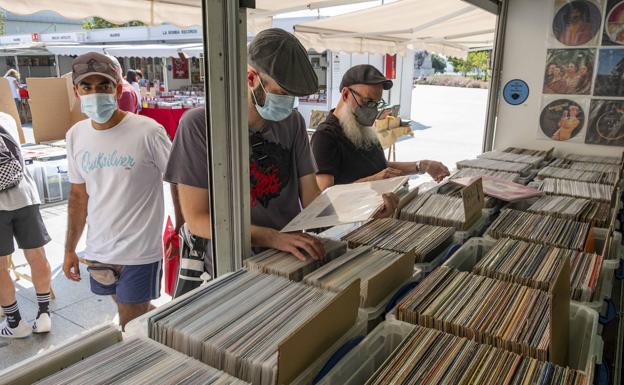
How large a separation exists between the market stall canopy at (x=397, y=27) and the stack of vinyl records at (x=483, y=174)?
2739mm

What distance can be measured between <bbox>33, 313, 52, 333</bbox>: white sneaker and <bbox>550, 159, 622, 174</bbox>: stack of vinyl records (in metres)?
3.77

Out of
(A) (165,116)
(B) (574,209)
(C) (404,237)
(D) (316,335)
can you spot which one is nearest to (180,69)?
(A) (165,116)

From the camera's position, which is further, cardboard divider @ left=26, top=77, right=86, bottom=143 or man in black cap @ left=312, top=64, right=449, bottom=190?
cardboard divider @ left=26, top=77, right=86, bottom=143

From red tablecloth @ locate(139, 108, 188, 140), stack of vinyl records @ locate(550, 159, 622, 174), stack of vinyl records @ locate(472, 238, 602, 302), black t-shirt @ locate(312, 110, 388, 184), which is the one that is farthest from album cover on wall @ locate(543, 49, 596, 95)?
red tablecloth @ locate(139, 108, 188, 140)

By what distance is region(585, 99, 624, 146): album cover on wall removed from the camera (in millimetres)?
3447

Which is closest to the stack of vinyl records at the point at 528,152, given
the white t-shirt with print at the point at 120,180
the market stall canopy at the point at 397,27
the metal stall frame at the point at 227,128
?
the market stall canopy at the point at 397,27

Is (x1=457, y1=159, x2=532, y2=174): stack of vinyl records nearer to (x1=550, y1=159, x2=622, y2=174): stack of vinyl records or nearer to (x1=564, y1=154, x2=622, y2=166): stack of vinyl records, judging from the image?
(x1=550, y1=159, x2=622, y2=174): stack of vinyl records

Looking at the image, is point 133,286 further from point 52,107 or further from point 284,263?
point 52,107

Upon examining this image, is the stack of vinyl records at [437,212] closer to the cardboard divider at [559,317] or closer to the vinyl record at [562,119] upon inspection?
the cardboard divider at [559,317]

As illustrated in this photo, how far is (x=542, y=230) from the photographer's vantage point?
1762 millimetres

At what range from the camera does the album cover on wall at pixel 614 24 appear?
3.29 meters

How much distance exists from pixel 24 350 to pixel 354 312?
122 inches

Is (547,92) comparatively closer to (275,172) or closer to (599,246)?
(599,246)

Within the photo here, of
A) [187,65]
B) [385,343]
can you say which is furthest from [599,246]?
[187,65]
